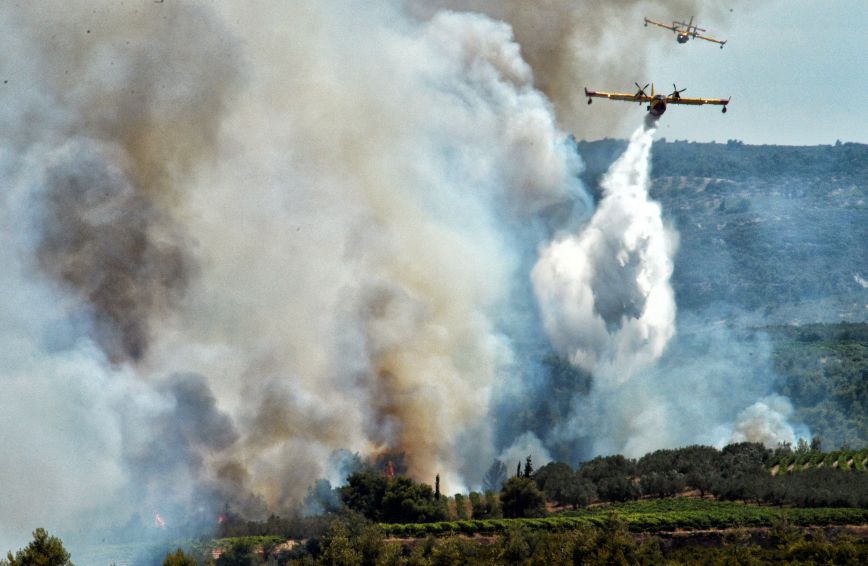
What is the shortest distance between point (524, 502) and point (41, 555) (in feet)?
105

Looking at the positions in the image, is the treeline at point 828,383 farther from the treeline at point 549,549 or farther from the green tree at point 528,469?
the treeline at point 549,549

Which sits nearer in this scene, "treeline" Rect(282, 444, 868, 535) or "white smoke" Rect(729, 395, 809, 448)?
"treeline" Rect(282, 444, 868, 535)

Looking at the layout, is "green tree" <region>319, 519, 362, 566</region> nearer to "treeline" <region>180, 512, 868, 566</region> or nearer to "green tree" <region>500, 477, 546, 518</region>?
"treeline" <region>180, 512, 868, 566</region>

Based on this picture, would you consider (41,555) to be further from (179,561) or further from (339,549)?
(339,549)

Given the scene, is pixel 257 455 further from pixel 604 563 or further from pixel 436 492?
pixel 604 563

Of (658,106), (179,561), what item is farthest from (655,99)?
(179,561)

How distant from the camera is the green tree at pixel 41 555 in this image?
235 ft

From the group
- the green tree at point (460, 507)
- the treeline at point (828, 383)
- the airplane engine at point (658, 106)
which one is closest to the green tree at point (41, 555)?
the green tree at point (460, 507)

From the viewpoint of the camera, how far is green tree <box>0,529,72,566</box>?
7169 cm

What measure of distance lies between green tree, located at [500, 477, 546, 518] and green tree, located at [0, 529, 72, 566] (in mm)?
29635

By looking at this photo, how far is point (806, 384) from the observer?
5846 inches

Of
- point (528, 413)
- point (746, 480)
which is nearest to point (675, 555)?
point (746, 480)

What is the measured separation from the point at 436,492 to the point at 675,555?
20.1 metres

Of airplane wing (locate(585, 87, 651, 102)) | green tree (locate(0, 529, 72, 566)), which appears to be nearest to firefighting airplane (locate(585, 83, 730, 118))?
airplane wing (locate(585, 87, 651, 102))
